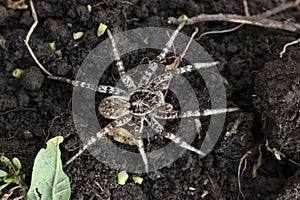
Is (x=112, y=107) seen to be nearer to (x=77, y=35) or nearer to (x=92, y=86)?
(x=92, y=86)

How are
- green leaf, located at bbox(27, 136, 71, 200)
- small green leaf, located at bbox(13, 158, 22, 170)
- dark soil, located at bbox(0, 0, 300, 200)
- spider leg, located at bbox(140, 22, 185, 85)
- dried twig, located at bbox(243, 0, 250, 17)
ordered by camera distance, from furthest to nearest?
dried twig, located at bbox(243, 0, 250, 17) < spider leg, located at bbox(140, 22, 185, 85) < dark soil, located at bbox(0, 0, 300, 200) < small green leaf, located at bbox(13, 158, 22, 170) < green leaf, located at bbox(27, 136, 71, 200)

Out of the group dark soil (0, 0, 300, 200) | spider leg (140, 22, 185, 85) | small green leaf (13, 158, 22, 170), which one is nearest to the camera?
small green leaf (13, 158, 22, 170)

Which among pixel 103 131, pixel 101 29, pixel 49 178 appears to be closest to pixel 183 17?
pixel 101 29

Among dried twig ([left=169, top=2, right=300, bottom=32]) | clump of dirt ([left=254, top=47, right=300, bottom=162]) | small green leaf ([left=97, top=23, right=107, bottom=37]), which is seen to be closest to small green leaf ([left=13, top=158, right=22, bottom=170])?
small green leaf ([left=97, top=23, right=107, bottom=37])

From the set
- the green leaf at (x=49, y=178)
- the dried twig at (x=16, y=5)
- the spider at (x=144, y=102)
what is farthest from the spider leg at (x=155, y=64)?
the dried twig at (x=16, y=5)

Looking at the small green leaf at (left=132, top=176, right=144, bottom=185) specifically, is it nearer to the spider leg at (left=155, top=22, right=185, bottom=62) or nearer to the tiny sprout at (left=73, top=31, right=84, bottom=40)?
the spider leg at (left=155, top=22, right=185, bottom=62)

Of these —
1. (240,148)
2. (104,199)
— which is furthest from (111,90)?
(240,148)

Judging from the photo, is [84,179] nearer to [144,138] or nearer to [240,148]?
[144,138]

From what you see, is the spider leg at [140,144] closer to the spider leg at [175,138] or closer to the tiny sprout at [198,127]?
the spider leg at [175,138]
